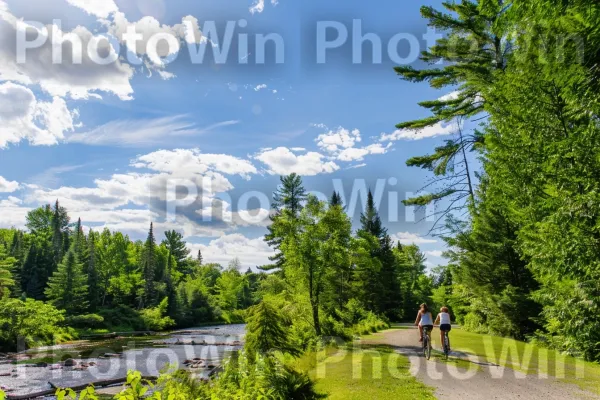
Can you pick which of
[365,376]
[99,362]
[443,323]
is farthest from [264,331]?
[99,362]

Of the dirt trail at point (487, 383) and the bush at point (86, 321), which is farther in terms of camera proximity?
the bush at point (86, 321)

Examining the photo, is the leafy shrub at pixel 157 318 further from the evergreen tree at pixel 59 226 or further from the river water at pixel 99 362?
the evergreen tree at pixel 59 226

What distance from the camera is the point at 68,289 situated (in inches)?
2195

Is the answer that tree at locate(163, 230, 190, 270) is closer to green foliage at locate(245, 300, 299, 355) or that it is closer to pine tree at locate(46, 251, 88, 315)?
pine tree at locate(46, 251, 88, 315)

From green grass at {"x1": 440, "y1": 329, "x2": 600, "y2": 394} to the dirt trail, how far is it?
1.95 ft

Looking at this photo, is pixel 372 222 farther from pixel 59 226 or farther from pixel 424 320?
pixel 59 226

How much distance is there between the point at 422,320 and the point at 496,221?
523 inches

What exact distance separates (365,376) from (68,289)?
186 ft

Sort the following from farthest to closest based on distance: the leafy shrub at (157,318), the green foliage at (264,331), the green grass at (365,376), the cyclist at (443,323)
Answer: the leafy shrub at (157,318), the cyclist at (443,323), the green foliage at (264,331), the green grass at (365,376)

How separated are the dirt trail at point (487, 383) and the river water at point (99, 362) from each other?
7.94 meters

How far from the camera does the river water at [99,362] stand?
20.9m

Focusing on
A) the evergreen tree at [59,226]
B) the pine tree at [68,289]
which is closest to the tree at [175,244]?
the evergreen tree at [59,226]

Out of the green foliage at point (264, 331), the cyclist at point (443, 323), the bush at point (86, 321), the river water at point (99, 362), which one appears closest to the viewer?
the green foliage at point (264, 331)

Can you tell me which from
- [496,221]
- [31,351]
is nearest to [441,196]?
[496,221]
